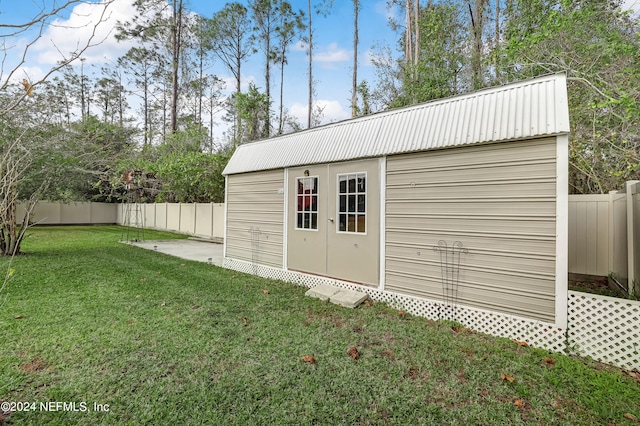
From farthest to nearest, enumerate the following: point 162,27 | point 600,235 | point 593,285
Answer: point 162,27, point 593,285, point 600,235

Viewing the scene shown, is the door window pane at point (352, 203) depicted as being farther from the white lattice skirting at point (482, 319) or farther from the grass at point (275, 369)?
the grass at point (275, 369)

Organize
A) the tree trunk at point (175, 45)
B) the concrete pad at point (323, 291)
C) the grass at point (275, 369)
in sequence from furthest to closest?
the tree trunk at point (175, 45), the concrete pad at point (323, 291), the grass at point (275, 369)

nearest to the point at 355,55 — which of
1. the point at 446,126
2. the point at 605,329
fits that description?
the point at 446,126

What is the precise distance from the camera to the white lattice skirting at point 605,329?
271 cm

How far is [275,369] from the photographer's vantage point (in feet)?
8.40

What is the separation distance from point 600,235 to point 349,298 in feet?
12.7

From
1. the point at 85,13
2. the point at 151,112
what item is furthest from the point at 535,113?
the point at 151,112

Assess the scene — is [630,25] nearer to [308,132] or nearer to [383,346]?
[308,132]

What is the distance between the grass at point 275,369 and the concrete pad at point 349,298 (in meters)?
0.18

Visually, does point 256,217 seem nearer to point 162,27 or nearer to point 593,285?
point 593,285

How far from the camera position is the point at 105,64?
19.1 m

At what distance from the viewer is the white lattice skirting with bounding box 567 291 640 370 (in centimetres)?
271

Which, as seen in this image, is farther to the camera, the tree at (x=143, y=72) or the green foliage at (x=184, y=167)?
the tree at (x=143, y=72)

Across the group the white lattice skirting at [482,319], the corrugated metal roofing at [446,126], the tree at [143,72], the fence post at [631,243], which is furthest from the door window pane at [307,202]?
the tree at [143,72]
